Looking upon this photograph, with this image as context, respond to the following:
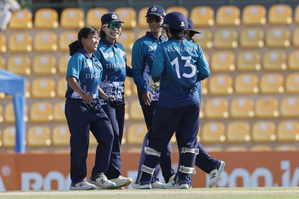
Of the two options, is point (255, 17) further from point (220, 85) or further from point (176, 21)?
point (176, 21)

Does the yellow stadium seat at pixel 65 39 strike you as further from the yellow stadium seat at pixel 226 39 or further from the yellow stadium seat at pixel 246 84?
the yellow stadium seat at pixel 246 84

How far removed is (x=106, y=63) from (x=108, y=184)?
1.18 meters

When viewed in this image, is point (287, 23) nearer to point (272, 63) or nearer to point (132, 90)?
point (272, 63)

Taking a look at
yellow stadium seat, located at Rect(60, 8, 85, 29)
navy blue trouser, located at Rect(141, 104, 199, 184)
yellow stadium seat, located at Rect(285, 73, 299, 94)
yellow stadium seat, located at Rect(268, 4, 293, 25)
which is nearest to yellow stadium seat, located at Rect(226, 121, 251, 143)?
yellow stadium seat, located at Rect(285, 73, 299, 94)

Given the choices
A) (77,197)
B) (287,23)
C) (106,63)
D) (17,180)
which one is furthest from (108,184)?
(287,23)

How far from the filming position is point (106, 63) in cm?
439

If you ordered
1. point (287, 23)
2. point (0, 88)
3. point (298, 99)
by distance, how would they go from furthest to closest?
point (287, 23) < point (298, 99) < point (0, 88)

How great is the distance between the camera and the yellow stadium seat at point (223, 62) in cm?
951

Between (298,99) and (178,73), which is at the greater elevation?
(178,73)

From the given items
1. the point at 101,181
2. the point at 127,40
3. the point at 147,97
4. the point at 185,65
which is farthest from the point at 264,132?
the point at 101,181

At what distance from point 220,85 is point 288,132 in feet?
5.50

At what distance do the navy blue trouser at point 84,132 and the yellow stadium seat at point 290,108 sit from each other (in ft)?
19.4

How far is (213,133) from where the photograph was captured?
8961 mm

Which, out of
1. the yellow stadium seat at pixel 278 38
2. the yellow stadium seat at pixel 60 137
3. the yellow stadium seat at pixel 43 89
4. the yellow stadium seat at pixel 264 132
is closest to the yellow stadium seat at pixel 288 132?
the yellow stadium seat at pixel 264 132
